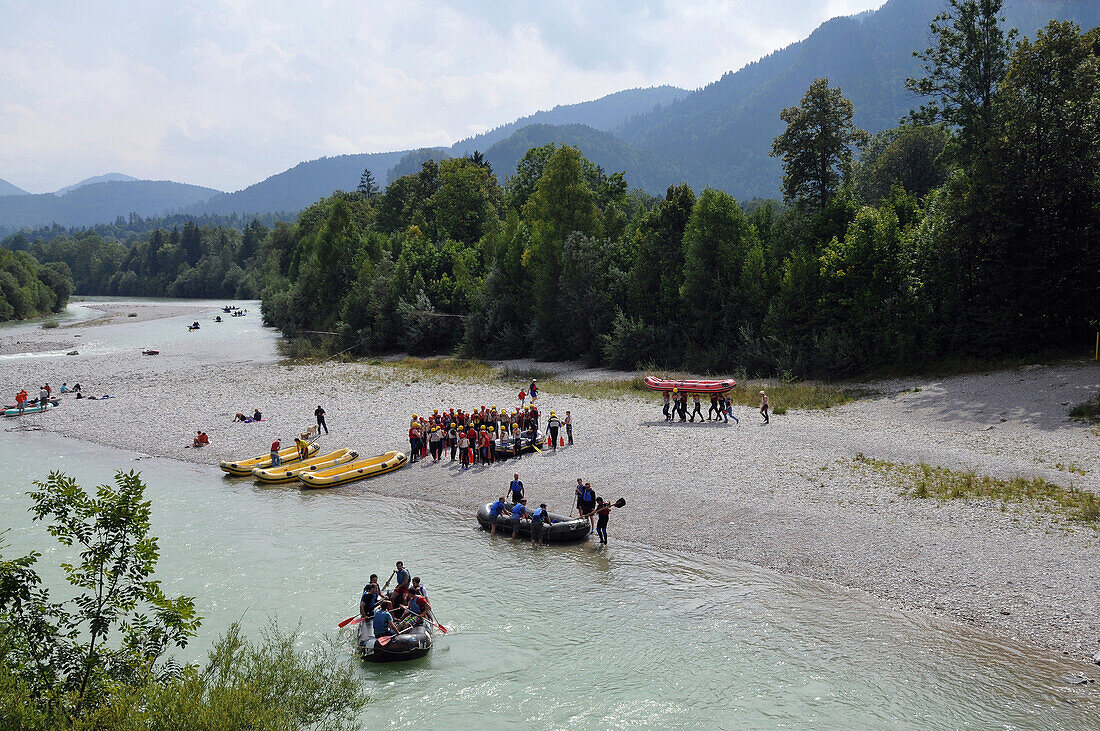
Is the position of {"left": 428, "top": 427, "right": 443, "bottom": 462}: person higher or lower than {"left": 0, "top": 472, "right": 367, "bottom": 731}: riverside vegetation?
lower

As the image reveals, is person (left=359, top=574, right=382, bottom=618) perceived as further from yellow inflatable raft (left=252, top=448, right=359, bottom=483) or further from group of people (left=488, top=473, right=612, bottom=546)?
yellow inflatable raft (left=252, top=448, right=359, bottom=483)

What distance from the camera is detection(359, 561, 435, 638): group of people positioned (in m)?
14.9

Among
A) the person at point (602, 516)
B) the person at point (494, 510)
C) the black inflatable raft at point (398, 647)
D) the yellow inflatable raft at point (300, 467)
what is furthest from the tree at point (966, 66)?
the black inflatable raft at point (398, 647)

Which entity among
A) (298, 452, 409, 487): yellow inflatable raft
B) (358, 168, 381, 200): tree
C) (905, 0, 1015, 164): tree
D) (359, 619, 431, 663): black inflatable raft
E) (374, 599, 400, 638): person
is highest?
(358, 168, 381, 200): tree

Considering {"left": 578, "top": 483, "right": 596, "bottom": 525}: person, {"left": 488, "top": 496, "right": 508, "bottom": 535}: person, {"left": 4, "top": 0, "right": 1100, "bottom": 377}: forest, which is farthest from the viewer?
{"left": 4, "top": 0, "right": 1100, "bottom": 377}: forest

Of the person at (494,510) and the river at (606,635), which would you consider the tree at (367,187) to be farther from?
the person at (494,510)

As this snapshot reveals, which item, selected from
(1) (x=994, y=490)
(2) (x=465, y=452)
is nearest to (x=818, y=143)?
(1) (x=994, y=490)

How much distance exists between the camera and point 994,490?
19.9 m

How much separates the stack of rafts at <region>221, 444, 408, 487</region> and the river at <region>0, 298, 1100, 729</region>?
13.2 ft

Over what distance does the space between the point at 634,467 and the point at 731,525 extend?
5.61 metres

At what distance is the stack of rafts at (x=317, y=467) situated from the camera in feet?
87.5

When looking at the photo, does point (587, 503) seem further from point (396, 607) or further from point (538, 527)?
point (396, 607)

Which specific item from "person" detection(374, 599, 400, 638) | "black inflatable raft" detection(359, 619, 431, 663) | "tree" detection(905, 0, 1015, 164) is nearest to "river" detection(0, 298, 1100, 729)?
"black inflatable raft" detection(359, 619, 431, 663)

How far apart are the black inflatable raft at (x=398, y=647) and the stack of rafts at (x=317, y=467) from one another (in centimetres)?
1259
